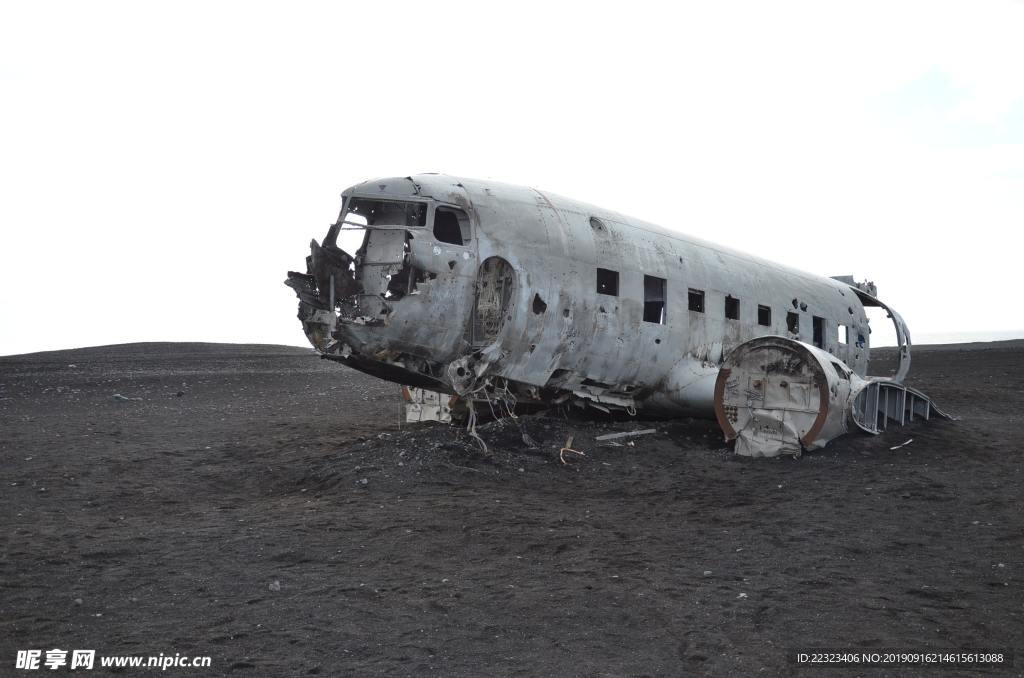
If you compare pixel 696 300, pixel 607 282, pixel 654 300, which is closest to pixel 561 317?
pixel 607 282

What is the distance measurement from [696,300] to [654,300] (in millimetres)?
1202

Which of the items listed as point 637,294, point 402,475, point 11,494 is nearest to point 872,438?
point 637,294

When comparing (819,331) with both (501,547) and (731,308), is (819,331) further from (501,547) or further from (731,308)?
(501,547)

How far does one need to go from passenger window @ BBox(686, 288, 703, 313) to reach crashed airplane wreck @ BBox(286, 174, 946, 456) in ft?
0.09

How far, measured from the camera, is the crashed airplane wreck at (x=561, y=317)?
1152 centimetres

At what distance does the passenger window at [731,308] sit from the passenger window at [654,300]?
2.09 m

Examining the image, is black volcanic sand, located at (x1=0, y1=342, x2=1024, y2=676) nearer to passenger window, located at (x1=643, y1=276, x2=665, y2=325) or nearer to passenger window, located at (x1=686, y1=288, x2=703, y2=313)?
passenger window, located at (x1=643, y1=276, x2=665, y2=325)

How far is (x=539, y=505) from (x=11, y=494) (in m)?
7.14

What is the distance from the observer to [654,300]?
14.8m

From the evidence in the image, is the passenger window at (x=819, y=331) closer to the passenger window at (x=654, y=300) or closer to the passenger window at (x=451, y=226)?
the passenger window at (x=654, y=300)

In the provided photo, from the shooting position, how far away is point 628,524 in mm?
10156

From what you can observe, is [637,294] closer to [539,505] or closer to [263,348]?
[539,505]

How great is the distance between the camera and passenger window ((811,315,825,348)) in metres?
19.2

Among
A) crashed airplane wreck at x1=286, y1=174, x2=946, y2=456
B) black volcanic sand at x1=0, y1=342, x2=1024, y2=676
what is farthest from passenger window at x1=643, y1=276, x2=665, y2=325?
black volcanic sand at x1=0, y1=342, x2=1024, y2=676
